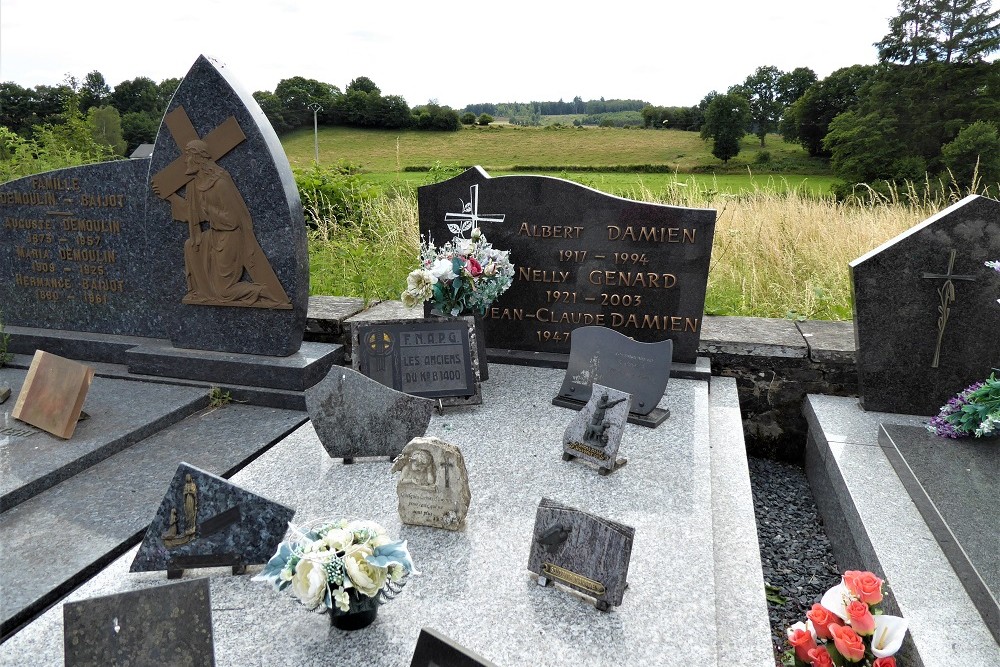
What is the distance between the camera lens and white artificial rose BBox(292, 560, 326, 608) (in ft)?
6.11

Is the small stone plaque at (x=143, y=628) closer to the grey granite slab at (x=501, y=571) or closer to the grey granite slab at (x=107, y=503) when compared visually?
the grey granite slab at (x=501, y=571)

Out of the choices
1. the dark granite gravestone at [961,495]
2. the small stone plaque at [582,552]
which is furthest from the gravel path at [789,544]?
the small stone plaque at [582,552]

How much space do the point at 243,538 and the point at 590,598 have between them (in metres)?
1.20

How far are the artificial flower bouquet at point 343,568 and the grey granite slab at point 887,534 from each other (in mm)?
1724

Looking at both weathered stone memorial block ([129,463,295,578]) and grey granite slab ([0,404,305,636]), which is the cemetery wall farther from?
weathered stone memorial block ([129,463,295,578])

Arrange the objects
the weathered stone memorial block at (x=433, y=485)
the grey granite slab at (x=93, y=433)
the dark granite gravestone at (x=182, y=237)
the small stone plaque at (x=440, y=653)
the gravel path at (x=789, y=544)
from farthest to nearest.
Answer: the dark granite gravestone at (x=182, y=237)
the grey granite slab at (x=93, y=433)
the gravel path at (x=789, y=544)
the weathered stone memorial block at (x=433, y=485)
the small stone plaque at (x=440, y=653)

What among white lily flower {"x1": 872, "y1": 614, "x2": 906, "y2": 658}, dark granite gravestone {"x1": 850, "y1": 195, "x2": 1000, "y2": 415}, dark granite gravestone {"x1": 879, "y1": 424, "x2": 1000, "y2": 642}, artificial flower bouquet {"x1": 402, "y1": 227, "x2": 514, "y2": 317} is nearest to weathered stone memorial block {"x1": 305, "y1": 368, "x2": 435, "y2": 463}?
artificial flower bouquet {"x1": 402, "y1": 227, "x2": 514, "y2": 317}

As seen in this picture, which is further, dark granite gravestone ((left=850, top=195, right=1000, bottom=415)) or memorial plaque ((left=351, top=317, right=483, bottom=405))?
memorial plaque ((left=351, top=317, right=483, bottom=405))

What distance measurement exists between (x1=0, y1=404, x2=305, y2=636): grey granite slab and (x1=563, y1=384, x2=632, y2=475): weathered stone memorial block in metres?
1.76

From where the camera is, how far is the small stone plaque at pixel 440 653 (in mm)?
1573

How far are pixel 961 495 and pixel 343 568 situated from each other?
2.60m

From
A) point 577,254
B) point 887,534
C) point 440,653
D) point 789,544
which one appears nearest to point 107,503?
point 440,653

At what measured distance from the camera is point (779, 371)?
4332 millimetres

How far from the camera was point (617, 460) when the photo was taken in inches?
123
